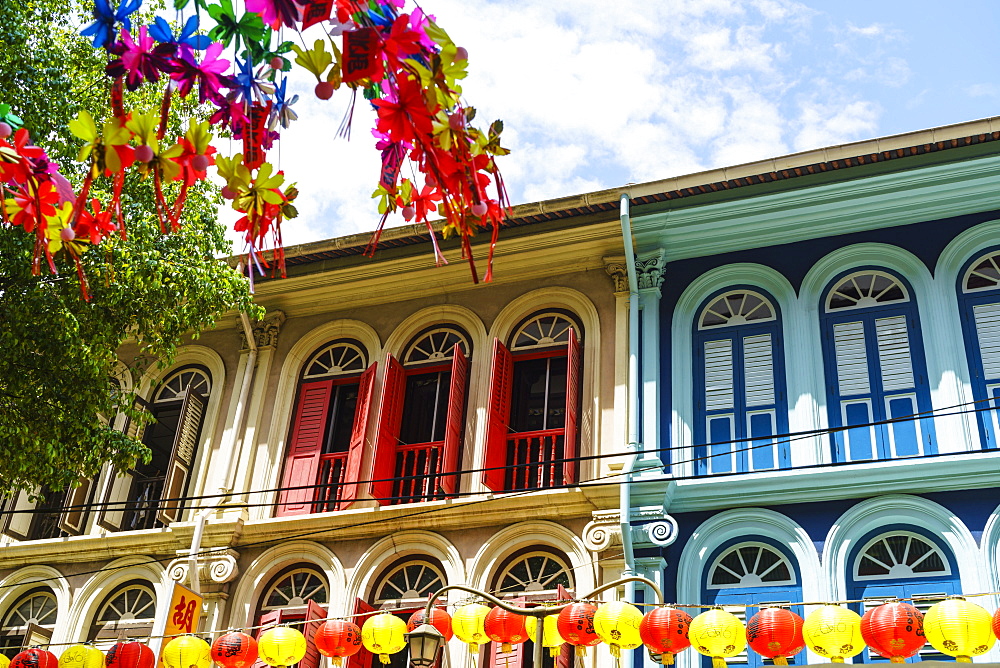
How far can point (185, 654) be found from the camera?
375 inches

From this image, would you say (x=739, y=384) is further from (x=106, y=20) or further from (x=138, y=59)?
(x=106, y=20)

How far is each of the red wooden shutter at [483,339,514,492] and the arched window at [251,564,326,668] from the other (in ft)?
7.45

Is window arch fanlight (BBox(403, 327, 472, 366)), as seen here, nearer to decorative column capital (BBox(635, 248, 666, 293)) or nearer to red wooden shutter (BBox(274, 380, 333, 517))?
red wooden shutter (BBox(274, 380, 333, 517))

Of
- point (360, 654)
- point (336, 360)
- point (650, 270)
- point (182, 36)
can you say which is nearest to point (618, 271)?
point (650, 270)

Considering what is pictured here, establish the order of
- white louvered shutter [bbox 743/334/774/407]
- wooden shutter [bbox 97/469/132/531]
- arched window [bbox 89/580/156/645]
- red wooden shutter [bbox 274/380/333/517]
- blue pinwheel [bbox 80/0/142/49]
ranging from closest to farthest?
blue pinwheel [bbox 80/0/142/49] → white louvered shutter [bbox 743/334/774/407] → arched window [bbox 89/580/156/645] → red wooden shutter [bbox 274/380/333/517] → wooden shutter [bbox 97/469/132/531]

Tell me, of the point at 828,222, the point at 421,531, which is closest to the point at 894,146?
the point at 828,222

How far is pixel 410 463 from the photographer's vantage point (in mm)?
12125

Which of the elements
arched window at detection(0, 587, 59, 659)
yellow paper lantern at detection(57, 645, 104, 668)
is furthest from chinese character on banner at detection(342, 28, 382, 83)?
arched window at detection(0, 587, 59, 659)

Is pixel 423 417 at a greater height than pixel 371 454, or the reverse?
pixel 423 417

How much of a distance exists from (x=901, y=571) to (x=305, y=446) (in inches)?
272

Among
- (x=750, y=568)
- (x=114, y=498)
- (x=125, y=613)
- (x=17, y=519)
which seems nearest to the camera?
(x=750, y=568)

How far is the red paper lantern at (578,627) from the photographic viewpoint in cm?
843

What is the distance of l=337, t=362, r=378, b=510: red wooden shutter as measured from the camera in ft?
38.3

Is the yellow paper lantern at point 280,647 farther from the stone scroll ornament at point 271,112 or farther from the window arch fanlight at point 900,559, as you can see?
the stone scroll ornament at point 271,112
